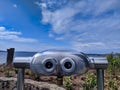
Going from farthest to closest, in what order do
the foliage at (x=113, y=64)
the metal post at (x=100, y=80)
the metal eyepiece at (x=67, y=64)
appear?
the foliage at (x=113, y=64) → the metal post at (x=100, y=80) → the metal eyepiece at (x=67, y=64)

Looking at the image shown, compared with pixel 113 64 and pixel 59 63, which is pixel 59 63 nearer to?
pixel 59 63

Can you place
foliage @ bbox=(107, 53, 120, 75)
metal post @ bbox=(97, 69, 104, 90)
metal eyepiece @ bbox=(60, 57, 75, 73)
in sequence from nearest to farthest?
metal eyepiece @ bbox=(60, 57, 75, 73) → metal post @ bbox=(97, 69, 104, 90) → foliage @ bbox=(107, 53, 120, 75)

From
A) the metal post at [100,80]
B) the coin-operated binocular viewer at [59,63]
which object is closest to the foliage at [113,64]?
the metal post at [100,80]

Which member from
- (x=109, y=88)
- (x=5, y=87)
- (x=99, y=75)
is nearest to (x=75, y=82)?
(x=109, y=88)

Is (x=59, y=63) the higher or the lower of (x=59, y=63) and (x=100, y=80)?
the higher

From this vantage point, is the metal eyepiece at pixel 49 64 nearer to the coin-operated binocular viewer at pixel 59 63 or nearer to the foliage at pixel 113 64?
the coin-operated binocular viewer at pixel 59 63

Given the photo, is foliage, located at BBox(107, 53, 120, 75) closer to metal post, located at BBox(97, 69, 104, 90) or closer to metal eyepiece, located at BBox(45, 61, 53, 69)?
metal post, located at BBox(97, 69, 104, 90)

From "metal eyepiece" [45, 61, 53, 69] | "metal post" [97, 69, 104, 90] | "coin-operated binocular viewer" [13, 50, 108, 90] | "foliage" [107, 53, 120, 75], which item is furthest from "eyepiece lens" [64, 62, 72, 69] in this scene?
"foliage" [107, 53, 120, 75]

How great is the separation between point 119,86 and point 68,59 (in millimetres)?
5811

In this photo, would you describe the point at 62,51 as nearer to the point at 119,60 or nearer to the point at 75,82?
the point at 75,82

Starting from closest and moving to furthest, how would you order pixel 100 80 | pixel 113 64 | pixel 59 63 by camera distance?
pixel 59 63 → pixel 100 80 → pixel 113 64

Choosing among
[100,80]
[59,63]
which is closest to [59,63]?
[59,63]

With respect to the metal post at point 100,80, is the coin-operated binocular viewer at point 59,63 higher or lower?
higher

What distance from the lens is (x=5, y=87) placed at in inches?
228
